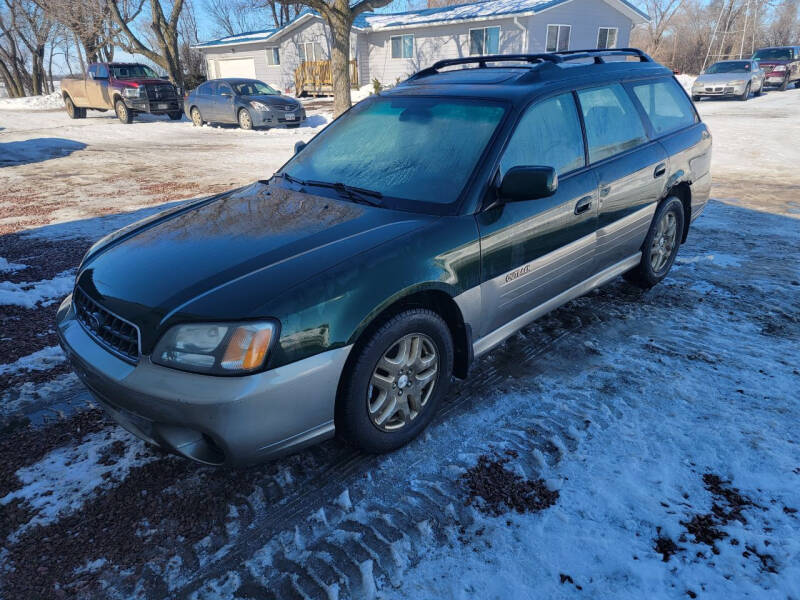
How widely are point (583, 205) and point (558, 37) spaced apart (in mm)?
25937

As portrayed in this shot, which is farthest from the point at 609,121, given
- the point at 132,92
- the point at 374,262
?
the point at 132,92

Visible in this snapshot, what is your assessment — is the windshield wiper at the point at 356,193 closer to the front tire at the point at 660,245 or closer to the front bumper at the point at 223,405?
the front bumper at the point at 223,405

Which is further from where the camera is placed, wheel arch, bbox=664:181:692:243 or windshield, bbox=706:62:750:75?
windshield, bbox=706:62:750:75

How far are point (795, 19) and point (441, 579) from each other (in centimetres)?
9159

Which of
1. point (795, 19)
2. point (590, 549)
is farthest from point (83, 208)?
point (795, 19)

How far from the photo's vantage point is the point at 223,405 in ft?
6.99

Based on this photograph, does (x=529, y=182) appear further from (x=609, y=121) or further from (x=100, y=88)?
(x=100, y=88)

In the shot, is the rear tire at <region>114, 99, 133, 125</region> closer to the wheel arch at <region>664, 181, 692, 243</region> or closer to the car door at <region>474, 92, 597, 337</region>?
the wheel arch at <region>664, 181, 692, 243</region>

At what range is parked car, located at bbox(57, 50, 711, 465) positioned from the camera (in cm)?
222

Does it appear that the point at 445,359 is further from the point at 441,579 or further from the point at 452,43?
the point at 452,43

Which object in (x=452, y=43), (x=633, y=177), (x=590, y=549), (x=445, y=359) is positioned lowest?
(x=590, y=549)

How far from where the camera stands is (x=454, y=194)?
291cm

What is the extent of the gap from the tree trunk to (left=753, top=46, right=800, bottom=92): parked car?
20270 millimetres

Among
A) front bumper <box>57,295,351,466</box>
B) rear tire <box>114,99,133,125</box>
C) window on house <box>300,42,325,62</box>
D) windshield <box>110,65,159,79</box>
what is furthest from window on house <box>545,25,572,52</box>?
front bumper <box>57,295,351,466</box>
